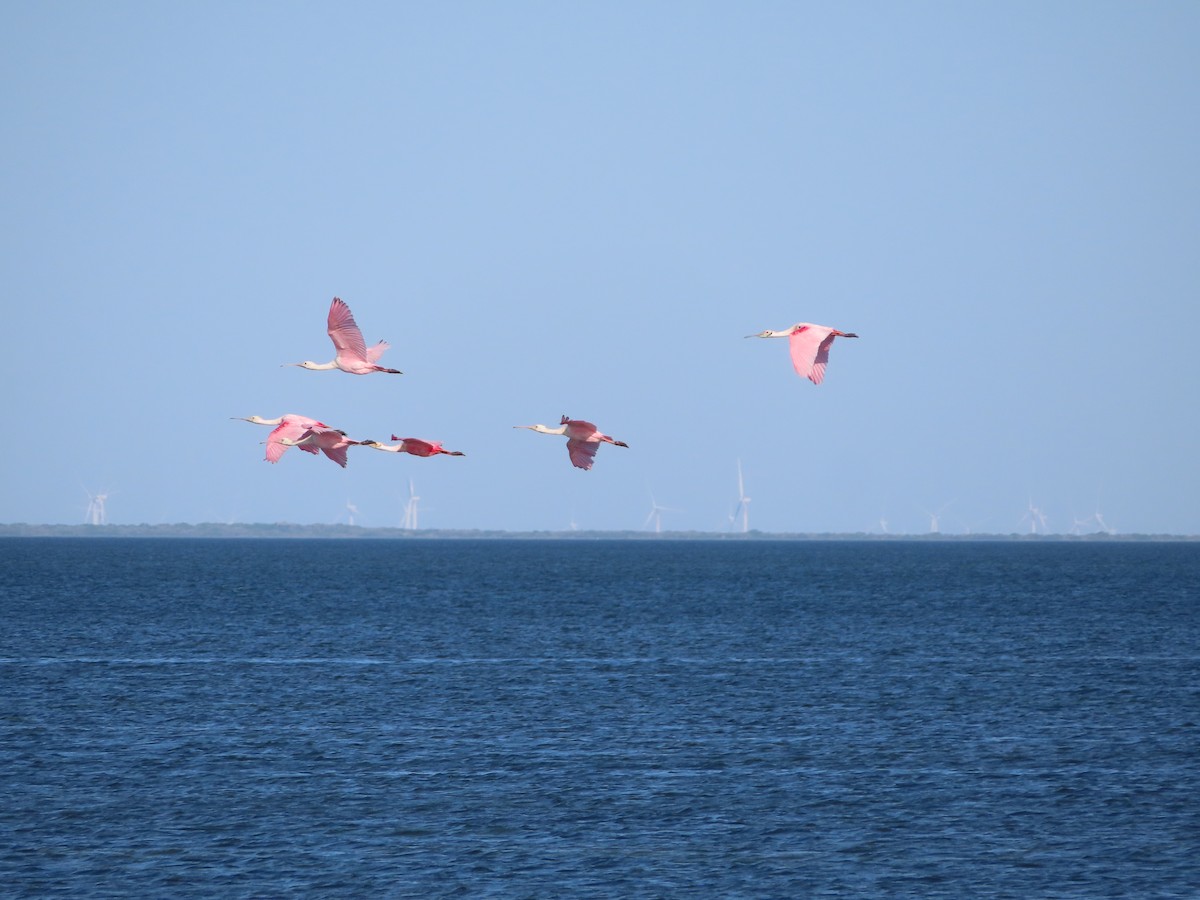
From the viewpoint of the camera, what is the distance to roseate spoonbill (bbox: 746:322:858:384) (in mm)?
22656

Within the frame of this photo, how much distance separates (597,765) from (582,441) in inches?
1476

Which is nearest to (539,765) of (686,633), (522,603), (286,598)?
(686,633)

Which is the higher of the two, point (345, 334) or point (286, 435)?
point (345, 334)

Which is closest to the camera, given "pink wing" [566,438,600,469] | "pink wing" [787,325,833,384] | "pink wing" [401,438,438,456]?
"pink wing" [401,438,438,456]

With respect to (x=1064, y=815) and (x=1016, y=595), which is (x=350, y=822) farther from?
(x=1016, y=595)

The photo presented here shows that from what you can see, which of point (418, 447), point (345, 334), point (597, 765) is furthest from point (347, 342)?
point (597, 765)

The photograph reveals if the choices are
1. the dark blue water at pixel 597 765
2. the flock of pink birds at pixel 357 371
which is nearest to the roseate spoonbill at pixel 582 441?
the flock of pink birds at pixel 357 371

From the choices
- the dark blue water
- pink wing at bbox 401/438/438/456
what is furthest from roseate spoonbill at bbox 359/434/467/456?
the dark blue water

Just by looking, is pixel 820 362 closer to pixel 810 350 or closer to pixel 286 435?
pixel 810 350

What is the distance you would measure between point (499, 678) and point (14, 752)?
32226 mm

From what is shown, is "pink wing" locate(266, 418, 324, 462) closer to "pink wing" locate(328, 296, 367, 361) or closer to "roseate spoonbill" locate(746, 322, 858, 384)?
"pink wing" locate(328, 296, 367, 361)

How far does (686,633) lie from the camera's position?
127 meters

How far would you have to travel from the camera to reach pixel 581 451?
24.4 meters

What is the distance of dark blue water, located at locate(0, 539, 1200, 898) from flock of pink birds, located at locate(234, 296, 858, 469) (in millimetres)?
20897
